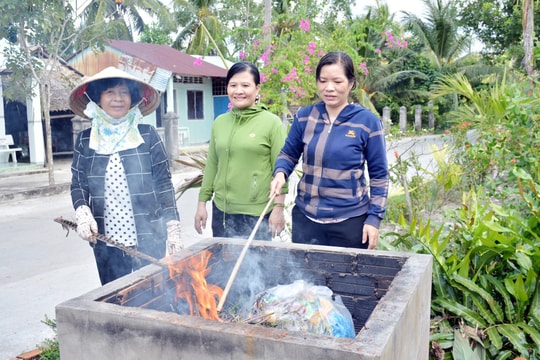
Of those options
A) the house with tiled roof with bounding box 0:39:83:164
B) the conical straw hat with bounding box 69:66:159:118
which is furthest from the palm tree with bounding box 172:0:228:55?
the conical straw hat with bounding box 69:66:159:118

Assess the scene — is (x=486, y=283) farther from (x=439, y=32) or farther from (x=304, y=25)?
(x=439, y=32)

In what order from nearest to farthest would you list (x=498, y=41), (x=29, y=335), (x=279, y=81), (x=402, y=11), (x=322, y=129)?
(x=322, y=129) < (x=29, y=335) < (x=279, y=81) < (x=498, y=41) < (x=402, y=11)

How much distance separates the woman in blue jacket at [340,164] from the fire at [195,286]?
0.52 metres

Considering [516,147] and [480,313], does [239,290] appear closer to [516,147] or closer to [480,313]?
[480,313]

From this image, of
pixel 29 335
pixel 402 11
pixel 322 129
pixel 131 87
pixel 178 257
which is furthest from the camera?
pixel 402 11

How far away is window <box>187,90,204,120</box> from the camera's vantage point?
2199cm

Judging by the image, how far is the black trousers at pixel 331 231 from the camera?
9.16 feet

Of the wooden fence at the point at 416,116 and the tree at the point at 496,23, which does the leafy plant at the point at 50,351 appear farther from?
the wooden fence at the point at 416,116

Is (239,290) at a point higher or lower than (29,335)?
higher

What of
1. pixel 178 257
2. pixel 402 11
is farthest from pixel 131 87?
pixel 402 11

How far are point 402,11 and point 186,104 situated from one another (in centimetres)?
1171

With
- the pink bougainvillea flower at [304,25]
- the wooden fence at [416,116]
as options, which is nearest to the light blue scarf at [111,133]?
the pink bougainvillea flower at [304,25]

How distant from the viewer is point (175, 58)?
71.5 ft

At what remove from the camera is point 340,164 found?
8.86 ft
